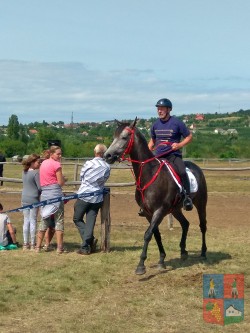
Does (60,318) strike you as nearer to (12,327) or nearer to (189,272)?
(12,327)

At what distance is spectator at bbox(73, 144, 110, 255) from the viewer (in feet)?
34.8

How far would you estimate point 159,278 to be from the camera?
8953 mm

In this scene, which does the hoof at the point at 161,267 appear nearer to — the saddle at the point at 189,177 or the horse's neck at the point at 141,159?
the saddle at the point at 189,177

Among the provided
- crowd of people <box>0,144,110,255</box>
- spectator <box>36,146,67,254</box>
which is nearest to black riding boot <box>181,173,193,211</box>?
crowd of people <box>0,144,110,255</box>

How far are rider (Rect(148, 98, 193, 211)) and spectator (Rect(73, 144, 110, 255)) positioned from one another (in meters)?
1.18

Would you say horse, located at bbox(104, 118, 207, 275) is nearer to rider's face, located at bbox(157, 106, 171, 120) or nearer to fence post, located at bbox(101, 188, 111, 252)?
rider's face, located at bbox(157, 106, 171, 120)

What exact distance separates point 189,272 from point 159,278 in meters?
0.61

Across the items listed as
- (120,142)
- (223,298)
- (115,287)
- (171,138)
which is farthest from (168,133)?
(223,298)

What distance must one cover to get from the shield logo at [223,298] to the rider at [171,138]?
5.11 feet

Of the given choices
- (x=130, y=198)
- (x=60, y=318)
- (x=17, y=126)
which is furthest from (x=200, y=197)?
(x=17, y=126)

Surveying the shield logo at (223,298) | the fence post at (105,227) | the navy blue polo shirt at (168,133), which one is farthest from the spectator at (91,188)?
the shield logo at (223,298)

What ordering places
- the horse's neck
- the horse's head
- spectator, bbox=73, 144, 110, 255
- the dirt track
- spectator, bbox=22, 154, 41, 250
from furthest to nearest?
the dirt track, spectator, bbox=22, 154, 41, 250, spectator, bbox=73, 144, 110, 255, the horse's neck, the horse's head

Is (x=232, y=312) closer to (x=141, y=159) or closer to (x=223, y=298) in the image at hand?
(x=223, y=298)

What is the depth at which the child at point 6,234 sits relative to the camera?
11234 mm
